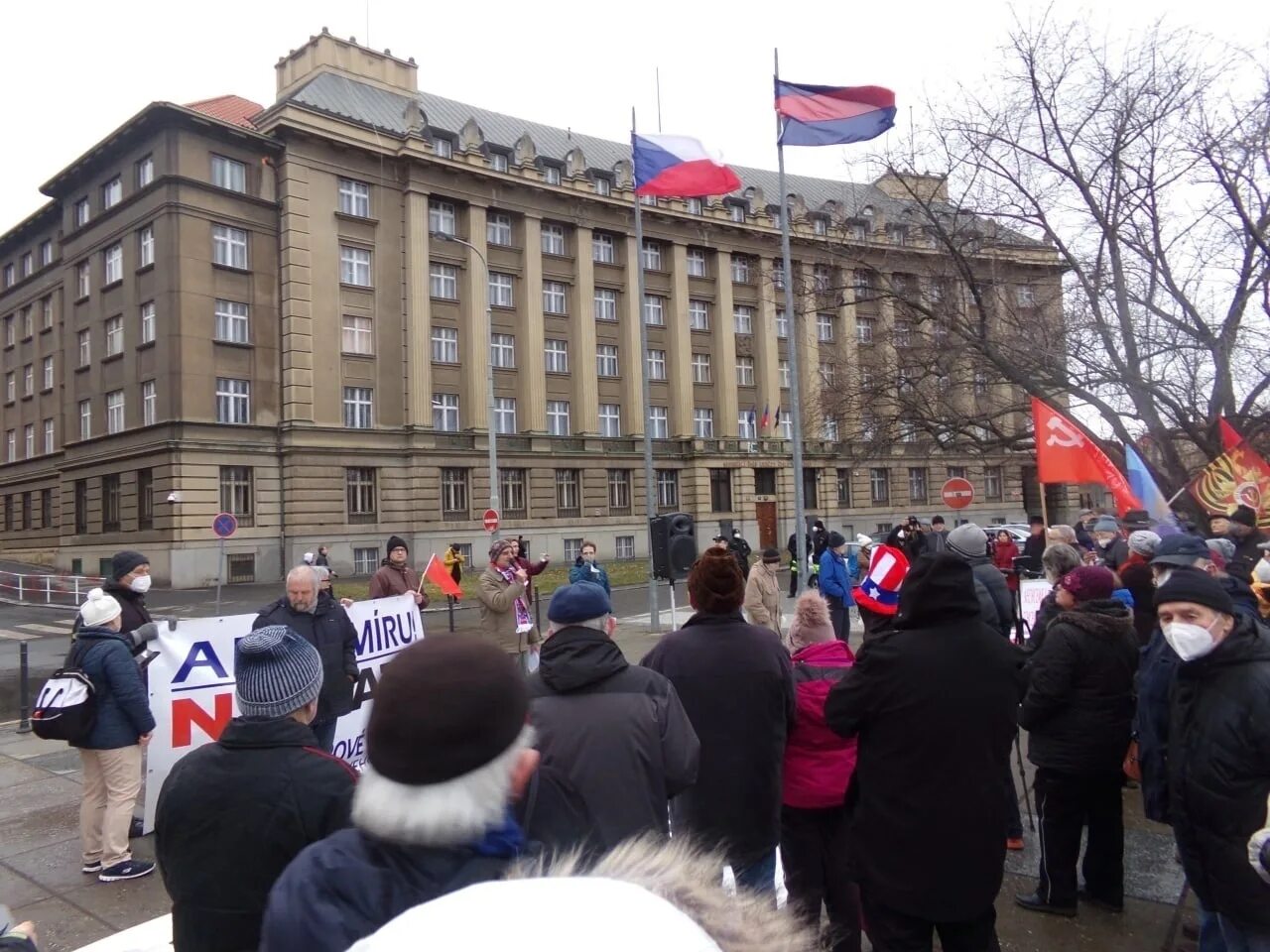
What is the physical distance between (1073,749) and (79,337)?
150 ft

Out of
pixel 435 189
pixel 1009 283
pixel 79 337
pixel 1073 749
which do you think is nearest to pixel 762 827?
pixel 1073 749

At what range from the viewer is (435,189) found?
38156 mm

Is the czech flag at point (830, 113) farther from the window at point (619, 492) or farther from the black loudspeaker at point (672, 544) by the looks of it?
the window at point (619, 492)

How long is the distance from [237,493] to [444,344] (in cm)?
1121

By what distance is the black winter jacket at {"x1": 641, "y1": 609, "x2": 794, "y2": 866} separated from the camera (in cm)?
359

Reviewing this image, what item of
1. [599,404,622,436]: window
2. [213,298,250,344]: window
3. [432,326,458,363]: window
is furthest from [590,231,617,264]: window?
[213,298,250,344]: window

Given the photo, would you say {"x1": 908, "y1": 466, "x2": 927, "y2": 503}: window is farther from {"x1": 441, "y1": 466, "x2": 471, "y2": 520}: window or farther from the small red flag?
the small red flag

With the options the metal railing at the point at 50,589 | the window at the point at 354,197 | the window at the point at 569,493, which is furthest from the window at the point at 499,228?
the metal railing at the point at 50,589

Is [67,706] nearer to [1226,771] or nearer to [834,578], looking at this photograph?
[1226,771]

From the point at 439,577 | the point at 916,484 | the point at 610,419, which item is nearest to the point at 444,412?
the point at 610,419

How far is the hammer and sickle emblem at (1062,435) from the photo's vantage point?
9.75 metres

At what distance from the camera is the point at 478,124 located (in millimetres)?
44562

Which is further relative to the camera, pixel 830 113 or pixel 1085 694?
→ pixel 830 113

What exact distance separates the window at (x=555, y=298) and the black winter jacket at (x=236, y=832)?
41017mm
